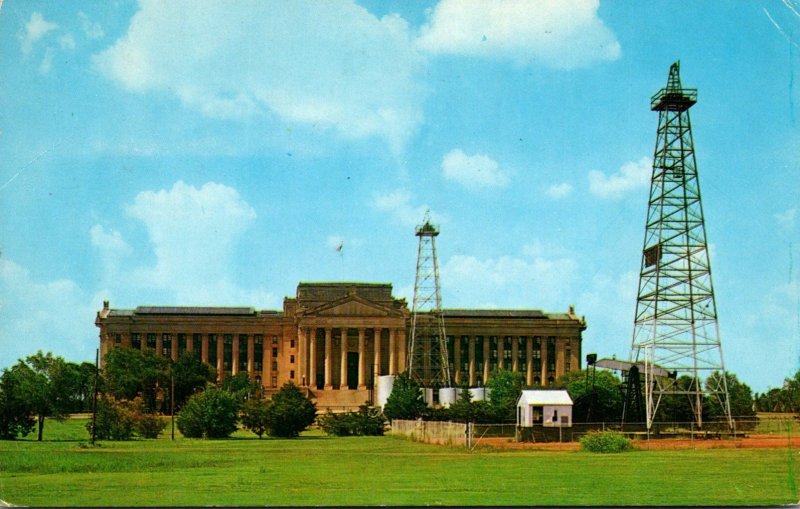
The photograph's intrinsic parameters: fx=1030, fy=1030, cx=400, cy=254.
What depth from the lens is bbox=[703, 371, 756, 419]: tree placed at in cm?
8674

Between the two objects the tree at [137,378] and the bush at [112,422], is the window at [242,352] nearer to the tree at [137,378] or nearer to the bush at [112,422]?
the tree at [137,378]

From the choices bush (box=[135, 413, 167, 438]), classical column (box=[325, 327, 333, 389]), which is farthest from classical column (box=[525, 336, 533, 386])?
bush (box=[135, 413, 167, 438])

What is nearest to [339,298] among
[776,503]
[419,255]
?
[419,255]

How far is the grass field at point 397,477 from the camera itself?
36625mm

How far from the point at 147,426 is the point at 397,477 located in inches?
1846

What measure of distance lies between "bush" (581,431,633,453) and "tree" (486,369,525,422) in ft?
75.3

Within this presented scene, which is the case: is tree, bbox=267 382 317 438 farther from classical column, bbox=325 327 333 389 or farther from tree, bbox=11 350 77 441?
classical column, bbox=325 327 333 389

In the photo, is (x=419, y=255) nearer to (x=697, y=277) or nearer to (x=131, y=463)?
(x=697, y=277)

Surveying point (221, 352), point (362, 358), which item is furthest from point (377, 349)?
point (221, 352)

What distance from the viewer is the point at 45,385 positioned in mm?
80750

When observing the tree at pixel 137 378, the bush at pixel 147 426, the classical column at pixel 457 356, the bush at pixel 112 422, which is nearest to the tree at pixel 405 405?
the bush at pixel 147 426

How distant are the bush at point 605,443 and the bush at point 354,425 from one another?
3428cm

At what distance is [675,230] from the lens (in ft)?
258

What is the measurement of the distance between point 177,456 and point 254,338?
414 ft
